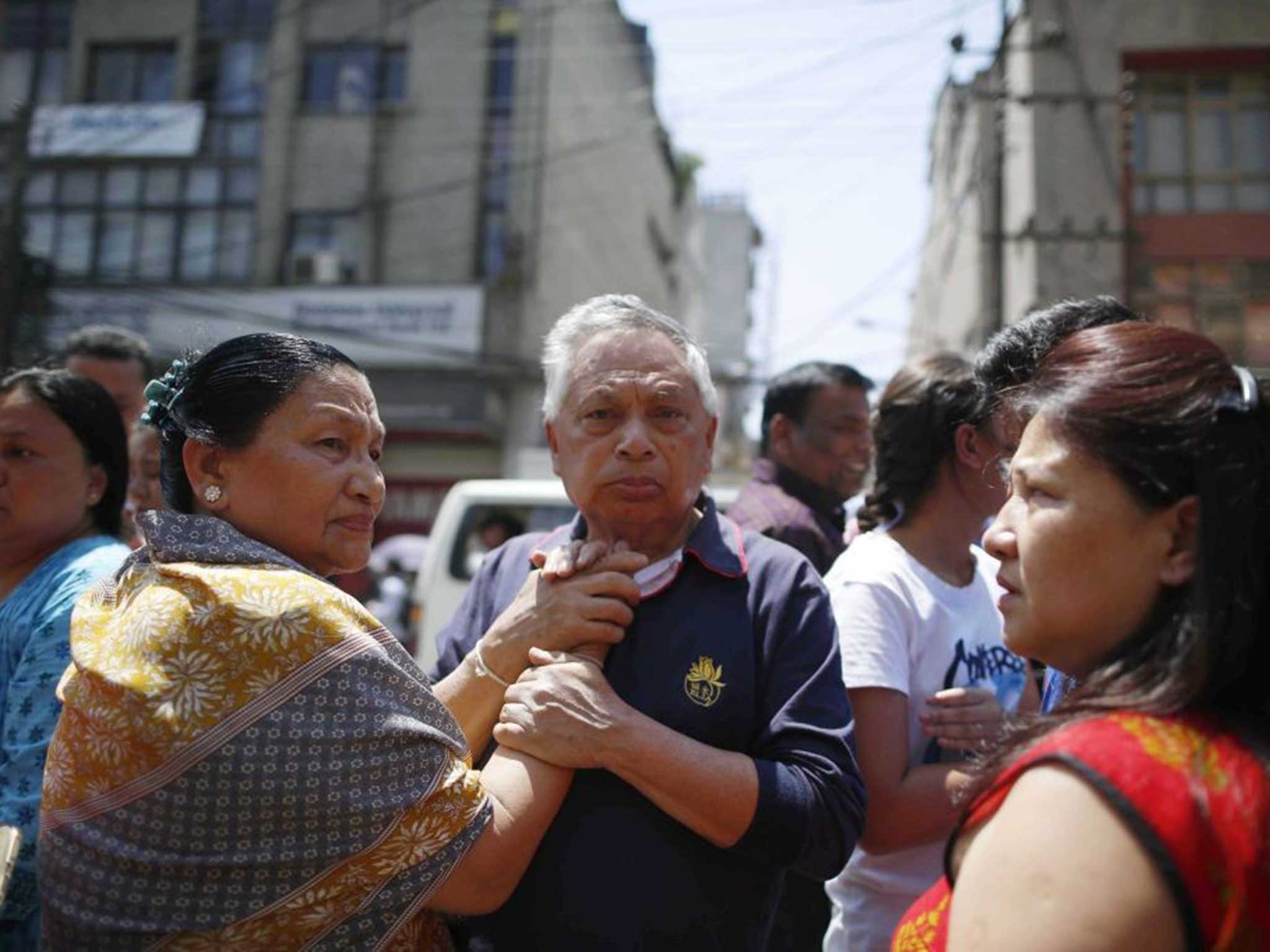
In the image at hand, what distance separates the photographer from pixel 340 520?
6.03 ft

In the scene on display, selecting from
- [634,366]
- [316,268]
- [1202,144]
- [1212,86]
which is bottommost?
[634,366]

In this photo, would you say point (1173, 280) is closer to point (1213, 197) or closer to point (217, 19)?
point (1213, 197)

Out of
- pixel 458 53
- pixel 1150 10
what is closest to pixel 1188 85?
pixel 1150 10

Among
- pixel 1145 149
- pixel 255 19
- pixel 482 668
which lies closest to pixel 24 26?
pixel 255 19

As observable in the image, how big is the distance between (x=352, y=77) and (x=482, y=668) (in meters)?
18.6

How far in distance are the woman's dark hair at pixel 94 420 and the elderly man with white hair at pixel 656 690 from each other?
108 cm

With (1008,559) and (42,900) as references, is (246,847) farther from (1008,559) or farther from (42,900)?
(1008,559)

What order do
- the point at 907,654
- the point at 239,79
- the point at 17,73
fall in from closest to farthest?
the point at 907,654 → the point at 239,79 → the point at 17,73

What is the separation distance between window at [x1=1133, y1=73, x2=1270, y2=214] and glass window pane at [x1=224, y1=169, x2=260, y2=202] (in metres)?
14.1

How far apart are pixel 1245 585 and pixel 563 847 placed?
1.14 meters

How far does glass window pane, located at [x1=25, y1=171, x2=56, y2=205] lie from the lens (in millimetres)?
19109

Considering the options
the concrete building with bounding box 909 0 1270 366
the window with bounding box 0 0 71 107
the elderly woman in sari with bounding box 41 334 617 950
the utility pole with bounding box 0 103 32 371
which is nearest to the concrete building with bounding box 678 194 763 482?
the window with bounding box 0 0 71 107

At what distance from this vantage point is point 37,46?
19422mm

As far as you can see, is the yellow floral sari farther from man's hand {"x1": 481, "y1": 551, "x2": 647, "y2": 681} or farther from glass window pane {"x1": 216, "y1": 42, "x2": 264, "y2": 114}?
glass window pane {"x1": 216, "y1": 42, "x2": 264, "y2": 114}
